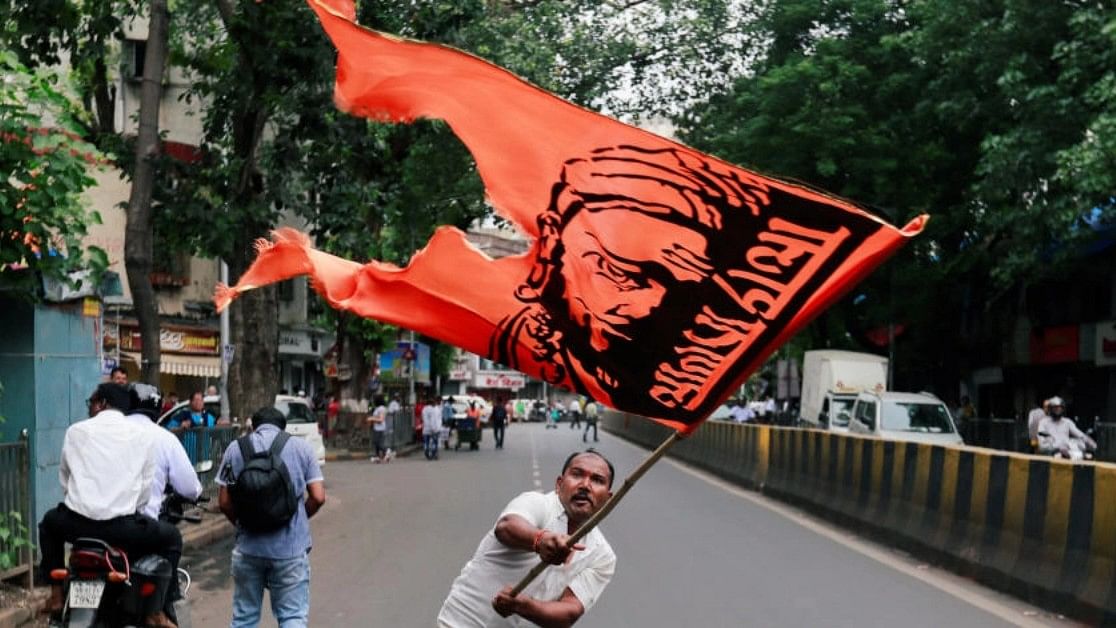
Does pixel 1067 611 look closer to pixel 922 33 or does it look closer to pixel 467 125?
pixel 467 125

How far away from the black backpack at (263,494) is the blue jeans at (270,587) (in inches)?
7.1

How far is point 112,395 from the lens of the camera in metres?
7.14

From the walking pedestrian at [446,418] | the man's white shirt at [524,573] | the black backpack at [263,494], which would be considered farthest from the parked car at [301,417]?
the man's white shirt at [524,573]

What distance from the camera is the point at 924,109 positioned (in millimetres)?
31688

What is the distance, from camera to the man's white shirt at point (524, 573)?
4594mm

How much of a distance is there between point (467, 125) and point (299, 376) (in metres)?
53.3

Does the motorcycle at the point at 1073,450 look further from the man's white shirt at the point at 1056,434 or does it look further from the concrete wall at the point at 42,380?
the concrete wall at the point at 42,380

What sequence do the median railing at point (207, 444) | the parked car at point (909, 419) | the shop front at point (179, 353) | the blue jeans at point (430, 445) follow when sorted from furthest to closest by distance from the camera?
the blue jeans at point (430, 445) → the shop front at point (179, 353) → the parked car at point (909, 419) → the median railing at point (207, 444)

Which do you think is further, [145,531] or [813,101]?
[813,101]

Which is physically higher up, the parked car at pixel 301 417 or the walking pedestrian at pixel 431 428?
the parked car at pixel 301 417

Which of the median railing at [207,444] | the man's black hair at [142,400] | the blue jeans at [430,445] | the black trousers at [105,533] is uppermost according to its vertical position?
the man's black hair at [142,400]


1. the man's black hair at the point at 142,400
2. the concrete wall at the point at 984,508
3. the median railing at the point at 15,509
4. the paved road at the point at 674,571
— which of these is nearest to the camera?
the man's black hair at the point at 142,400

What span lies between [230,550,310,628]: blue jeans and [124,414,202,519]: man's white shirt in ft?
1.63

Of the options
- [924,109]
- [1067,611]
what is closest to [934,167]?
[924,109]
